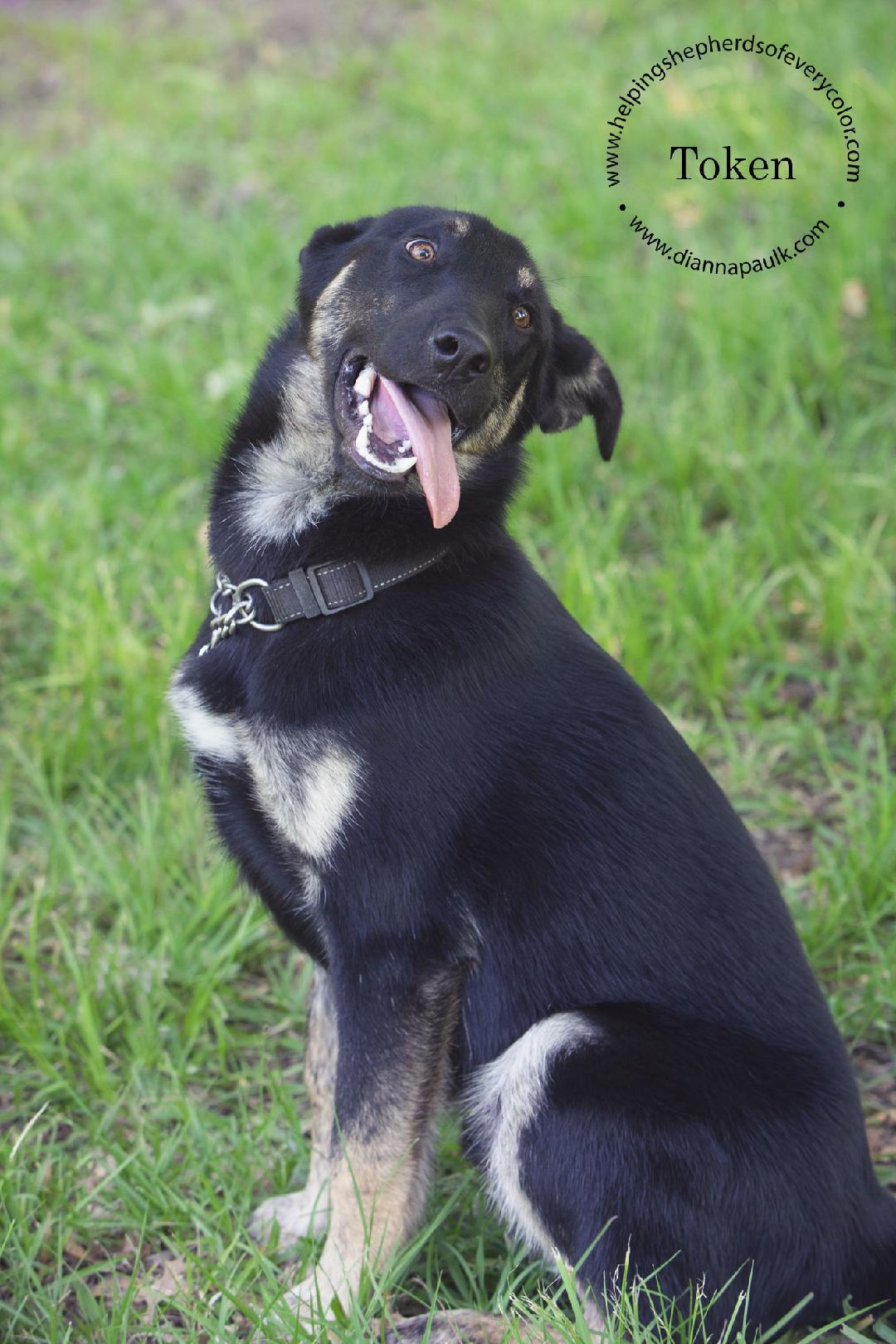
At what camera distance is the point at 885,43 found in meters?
6.98

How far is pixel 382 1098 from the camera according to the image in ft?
8.05

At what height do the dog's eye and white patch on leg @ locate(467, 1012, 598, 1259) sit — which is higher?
the dog's eye

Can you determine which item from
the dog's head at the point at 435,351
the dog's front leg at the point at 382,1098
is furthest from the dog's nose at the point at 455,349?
the dog's front leg at the point at 382,1098

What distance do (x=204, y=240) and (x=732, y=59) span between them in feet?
10.2

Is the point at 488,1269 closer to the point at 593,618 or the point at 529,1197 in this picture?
the point at 529,1197

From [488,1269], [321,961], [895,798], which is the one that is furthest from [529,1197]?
[895,798]

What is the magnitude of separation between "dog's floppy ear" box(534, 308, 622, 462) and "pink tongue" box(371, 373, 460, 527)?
0.40 m

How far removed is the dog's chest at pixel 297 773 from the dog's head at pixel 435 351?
50 cm

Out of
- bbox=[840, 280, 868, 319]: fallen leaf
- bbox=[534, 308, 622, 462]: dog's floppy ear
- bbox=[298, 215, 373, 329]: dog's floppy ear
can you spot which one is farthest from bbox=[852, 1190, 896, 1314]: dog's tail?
bbox=[840, 280, 868, 319]: fallen leaf

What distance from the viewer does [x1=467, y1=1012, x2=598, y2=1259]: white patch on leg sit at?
8.00 feet

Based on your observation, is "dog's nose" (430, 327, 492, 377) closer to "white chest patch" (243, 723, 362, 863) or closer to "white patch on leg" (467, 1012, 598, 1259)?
"white chest patch" (243, 723, 362, 863)

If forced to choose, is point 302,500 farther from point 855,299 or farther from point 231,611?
point 855,299

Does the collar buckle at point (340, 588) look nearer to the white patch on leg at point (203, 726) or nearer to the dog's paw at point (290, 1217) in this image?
the white patch on leg at point (203, 726)

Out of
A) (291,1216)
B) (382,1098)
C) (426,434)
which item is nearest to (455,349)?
(426,434)
